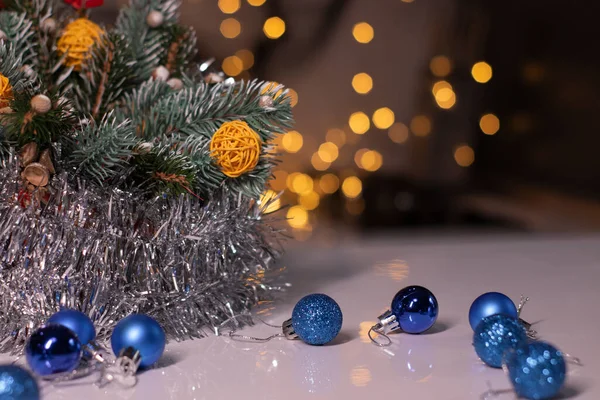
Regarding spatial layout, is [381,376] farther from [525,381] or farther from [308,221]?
[308,221]

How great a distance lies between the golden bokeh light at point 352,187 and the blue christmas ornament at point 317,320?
1.54 metres

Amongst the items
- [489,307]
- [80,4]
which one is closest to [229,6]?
[80,4]

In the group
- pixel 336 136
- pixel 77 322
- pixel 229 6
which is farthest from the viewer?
pixel 336 136

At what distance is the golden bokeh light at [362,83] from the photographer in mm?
2203

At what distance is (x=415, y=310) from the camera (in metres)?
0.77

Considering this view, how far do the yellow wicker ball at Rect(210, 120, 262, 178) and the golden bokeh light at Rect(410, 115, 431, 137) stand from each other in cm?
157

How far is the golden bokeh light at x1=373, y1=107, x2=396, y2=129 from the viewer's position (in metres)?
2.26

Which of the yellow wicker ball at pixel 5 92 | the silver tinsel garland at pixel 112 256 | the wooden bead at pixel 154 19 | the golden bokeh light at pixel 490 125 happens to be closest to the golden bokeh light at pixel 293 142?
the golden bokeh light at pixel 490 125

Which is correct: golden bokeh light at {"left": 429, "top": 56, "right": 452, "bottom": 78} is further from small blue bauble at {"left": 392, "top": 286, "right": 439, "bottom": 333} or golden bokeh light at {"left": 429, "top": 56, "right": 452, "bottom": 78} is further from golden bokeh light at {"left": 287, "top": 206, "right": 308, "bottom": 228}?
small blue bauble at {"left": 392, "top": 286, "right": 439, "bottom": 333}

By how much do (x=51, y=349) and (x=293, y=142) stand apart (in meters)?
1.65

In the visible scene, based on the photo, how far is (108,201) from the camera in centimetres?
72

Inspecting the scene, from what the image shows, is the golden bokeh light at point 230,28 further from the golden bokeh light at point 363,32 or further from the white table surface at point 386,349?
the white table surface at point 386,349

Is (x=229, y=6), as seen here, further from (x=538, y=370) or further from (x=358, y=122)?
(x=538, y=370)

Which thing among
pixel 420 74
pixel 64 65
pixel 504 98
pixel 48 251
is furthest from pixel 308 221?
pixel 48 251
